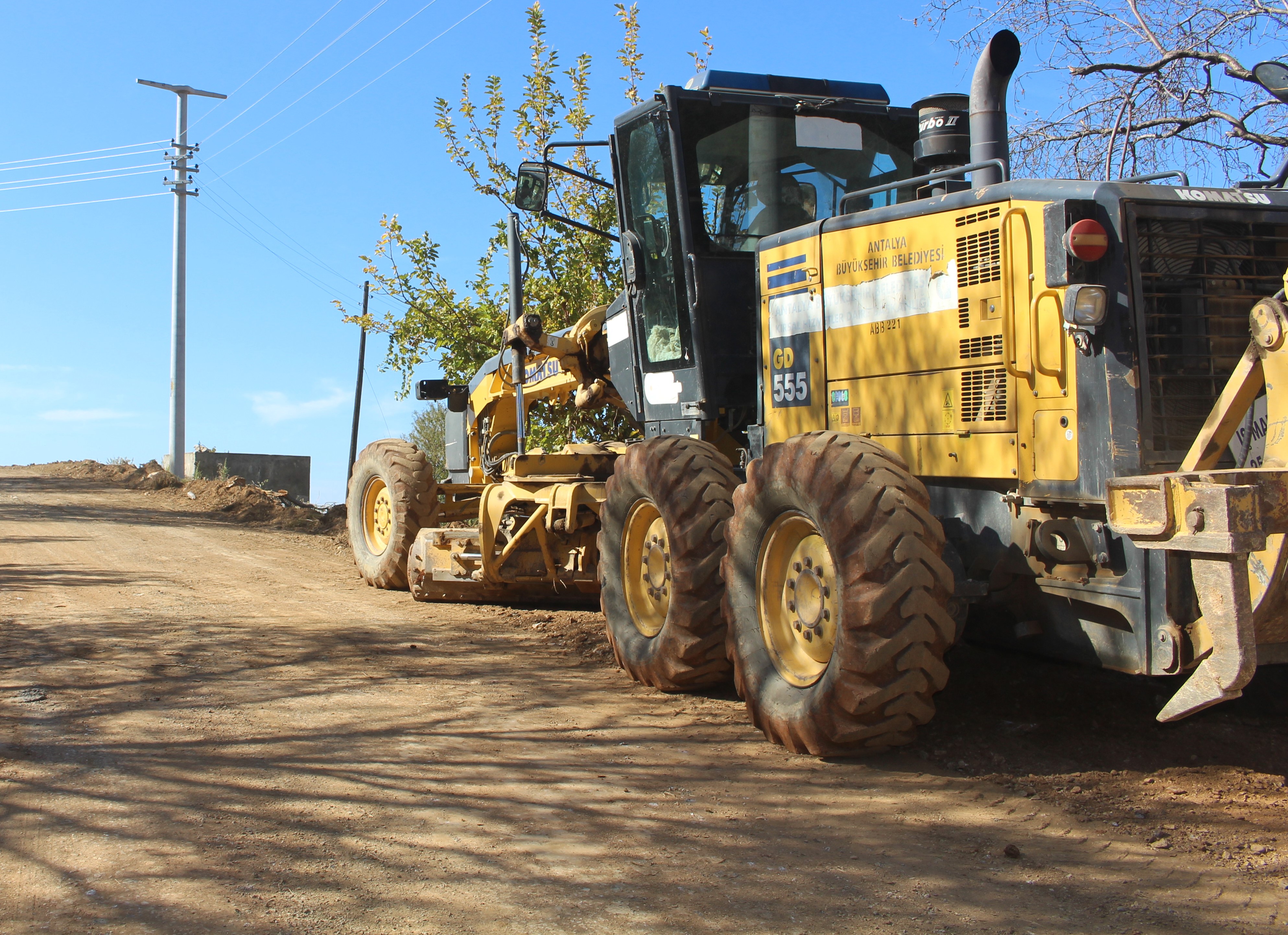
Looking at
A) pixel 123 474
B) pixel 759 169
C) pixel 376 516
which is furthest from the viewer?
pixel 123 474

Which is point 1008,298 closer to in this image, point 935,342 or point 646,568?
point 935,342

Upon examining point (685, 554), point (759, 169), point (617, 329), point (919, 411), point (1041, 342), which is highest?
point (759, 169)

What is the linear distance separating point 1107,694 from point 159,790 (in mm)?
4699

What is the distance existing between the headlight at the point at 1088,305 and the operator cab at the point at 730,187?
2.71 meters

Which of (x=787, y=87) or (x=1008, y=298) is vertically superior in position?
(x=787, y=87)

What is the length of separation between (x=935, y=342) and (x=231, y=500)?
55.3 ft

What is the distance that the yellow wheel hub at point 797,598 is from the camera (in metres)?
5.22

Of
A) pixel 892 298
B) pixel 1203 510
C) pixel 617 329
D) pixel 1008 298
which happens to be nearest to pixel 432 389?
pixel 617 329

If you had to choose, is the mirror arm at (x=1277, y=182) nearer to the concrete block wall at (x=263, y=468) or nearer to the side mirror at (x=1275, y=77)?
the side mirror at (x=1275, y=77)

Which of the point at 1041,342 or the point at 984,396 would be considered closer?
the point at 1041,342

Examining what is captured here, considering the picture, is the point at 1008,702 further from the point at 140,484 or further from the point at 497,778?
the point at 140,484

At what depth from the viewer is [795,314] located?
616 centimetres

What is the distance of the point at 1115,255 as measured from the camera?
4.59 m

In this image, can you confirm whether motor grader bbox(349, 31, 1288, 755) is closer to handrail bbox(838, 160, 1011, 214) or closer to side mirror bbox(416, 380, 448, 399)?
Answer: handrail bbox(838, 160, 1011, 214)
